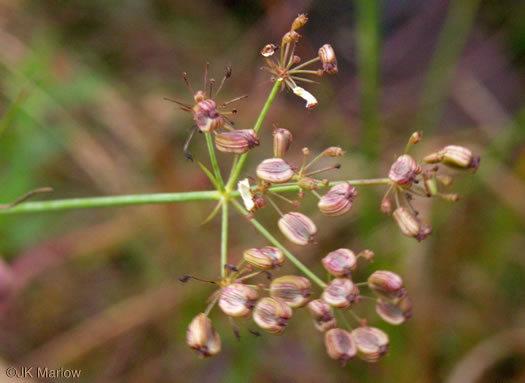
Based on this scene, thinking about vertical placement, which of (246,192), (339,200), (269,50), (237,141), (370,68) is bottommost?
(246,192)

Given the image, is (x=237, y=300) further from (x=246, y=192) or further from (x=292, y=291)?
(x=246, y=192)

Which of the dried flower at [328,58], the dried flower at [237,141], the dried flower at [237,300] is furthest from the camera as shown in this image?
the dried flower at [328,58]

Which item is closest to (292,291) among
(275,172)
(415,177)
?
(275,172)

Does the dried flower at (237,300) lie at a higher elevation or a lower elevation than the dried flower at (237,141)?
lower

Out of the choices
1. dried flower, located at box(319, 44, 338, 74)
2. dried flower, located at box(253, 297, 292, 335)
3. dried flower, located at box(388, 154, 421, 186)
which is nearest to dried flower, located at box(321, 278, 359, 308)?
dried flower, located at box(253, 297, 292, 335)

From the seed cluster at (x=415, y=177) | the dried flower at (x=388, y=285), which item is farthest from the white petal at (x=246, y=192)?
the dried flower at (x=388, y=285)

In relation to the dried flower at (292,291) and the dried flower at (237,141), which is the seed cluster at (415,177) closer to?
the dried flower at (292,291)
